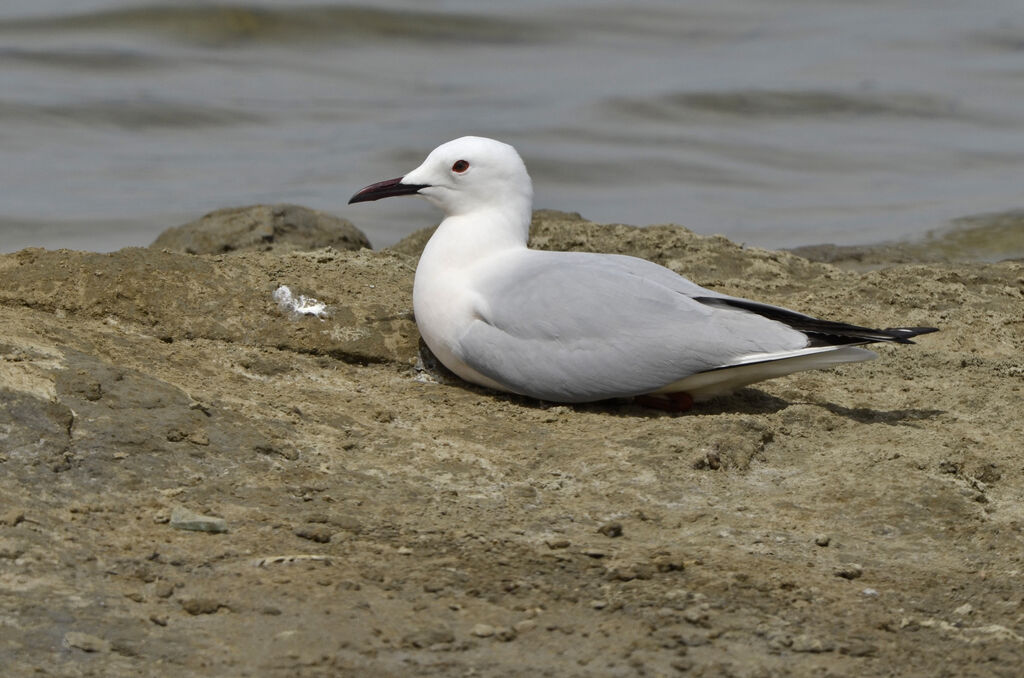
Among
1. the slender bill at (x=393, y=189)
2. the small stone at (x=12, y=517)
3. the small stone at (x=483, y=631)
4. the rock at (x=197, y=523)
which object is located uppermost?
the slender bill at (x=393, y=189)

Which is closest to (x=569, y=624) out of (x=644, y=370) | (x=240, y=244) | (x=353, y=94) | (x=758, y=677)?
(x=758, y=677)

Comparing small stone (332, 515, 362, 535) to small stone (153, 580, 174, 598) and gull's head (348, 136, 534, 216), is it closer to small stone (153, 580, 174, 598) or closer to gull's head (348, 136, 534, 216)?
small stone (153, 580, 174, 598)

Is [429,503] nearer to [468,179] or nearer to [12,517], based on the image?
[12,517]

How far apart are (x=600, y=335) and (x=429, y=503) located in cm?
123

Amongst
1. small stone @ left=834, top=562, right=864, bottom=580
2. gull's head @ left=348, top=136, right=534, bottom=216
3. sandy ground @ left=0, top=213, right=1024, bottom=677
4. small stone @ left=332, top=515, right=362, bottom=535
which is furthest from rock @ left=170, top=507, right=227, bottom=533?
gull's head @ left=348, top=136, right=534, bottom=216

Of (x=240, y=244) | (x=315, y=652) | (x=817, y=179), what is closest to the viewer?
(x=315, y=652)

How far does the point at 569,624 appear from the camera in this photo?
327 centimetres

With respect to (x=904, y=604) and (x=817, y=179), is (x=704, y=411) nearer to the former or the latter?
(x=904, y=604)

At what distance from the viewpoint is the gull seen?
4918mm

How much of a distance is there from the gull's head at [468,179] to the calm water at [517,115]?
18.2 feet

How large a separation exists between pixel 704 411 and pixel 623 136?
952 centimetres

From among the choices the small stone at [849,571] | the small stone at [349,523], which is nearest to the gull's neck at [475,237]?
the small stone at [349,523]

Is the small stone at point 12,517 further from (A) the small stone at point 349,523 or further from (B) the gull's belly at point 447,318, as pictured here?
(B) the gull's belly at point 447,318

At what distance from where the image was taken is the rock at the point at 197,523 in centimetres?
363
